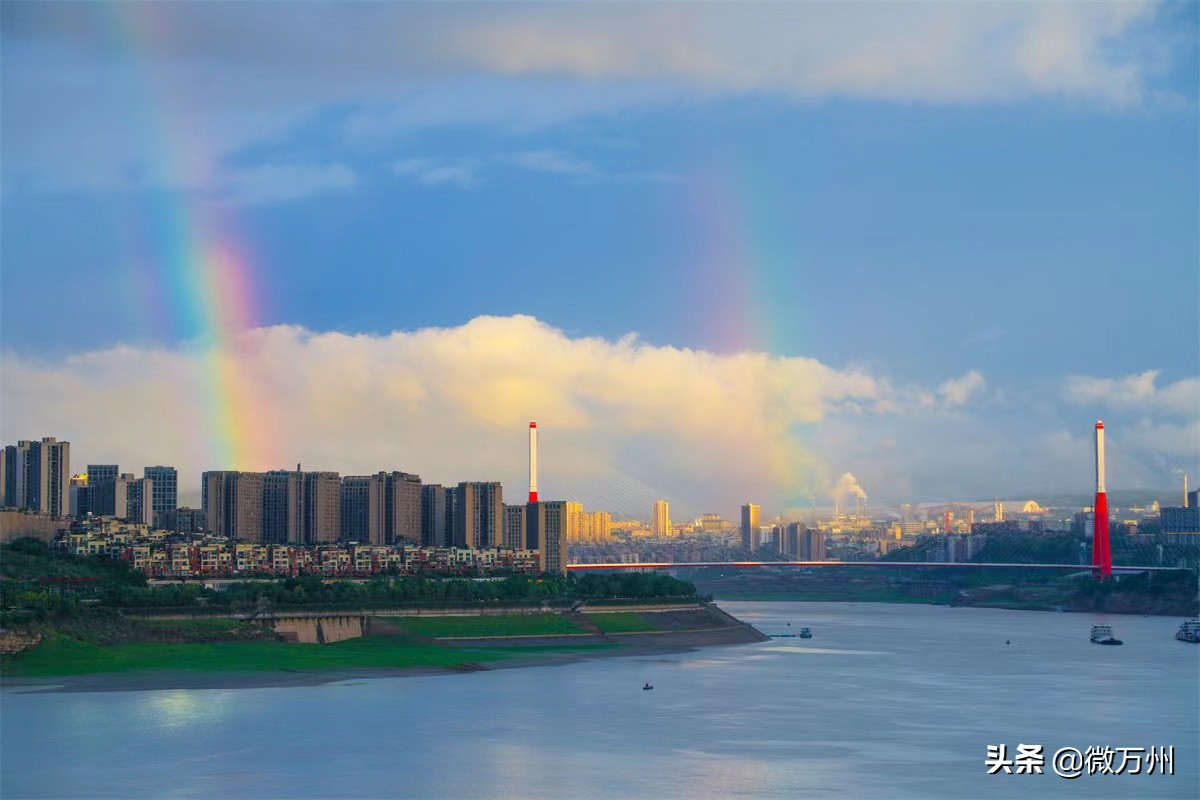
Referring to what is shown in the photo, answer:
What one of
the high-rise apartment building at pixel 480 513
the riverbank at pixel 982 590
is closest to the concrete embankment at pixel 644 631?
the high-rise apartment building at pixel 480 513

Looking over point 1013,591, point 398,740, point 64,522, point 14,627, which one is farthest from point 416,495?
point 398,740

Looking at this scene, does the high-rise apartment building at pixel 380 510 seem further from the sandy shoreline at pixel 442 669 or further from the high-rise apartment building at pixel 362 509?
the sandy shoreline at pixel 442 669

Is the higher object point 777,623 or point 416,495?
point 416,495

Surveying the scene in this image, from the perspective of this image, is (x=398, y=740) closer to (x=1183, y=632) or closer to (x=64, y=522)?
(x=1183, y=632)

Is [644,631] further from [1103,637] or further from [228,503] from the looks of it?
[228,503]

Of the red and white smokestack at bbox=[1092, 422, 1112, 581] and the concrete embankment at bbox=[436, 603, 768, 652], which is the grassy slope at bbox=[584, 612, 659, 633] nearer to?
the concrete embankment at bbox=[436, 603, 768, 652]

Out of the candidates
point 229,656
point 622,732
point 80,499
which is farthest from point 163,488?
point 622,732

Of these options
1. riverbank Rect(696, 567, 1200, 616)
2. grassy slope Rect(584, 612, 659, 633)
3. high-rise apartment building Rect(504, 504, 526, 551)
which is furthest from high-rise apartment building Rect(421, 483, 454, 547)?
grassy slope Rect(584, 612, 659, 633)
